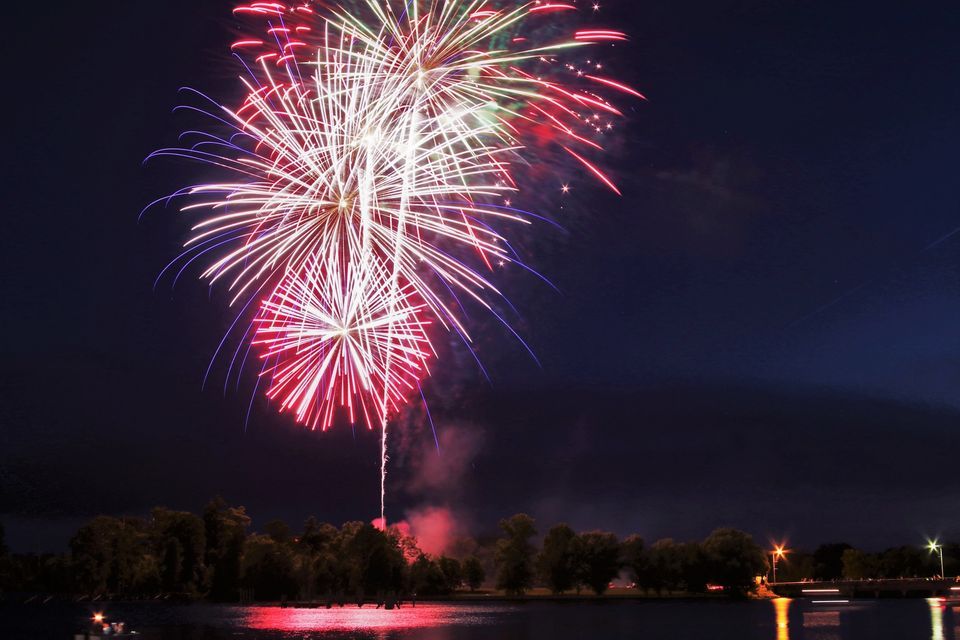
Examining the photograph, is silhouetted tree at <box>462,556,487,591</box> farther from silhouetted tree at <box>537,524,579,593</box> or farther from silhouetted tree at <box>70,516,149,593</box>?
silhouetted tree at <box>70,516,149,593</box>

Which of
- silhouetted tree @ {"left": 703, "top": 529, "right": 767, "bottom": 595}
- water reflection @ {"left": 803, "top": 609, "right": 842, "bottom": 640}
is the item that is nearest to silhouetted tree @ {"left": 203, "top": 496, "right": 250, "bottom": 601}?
silhouetted tree @ {"left": 703, "top": 529, "right": 767, "bottom": 595}

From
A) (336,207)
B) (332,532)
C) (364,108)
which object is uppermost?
(364,108)

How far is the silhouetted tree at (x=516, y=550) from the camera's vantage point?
171 metres

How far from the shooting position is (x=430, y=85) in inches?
1389

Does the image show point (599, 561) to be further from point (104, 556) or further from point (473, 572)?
point (104, 556)

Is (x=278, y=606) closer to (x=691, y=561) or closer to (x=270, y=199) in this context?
(x=691, y=561)

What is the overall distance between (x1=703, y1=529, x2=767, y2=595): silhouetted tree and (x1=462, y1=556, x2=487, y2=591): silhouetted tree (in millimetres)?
43657

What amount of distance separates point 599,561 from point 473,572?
100 ft

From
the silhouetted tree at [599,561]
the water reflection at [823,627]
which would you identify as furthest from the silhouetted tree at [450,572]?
the water reflection at [823,627]

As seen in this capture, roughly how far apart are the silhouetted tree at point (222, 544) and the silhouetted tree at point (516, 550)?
44.0 meters

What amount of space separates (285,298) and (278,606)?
439ft

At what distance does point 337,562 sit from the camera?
524 feet

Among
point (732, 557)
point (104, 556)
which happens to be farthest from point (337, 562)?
point (732, 557)

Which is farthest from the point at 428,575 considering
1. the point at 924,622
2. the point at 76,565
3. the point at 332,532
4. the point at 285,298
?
the point at 285,298
